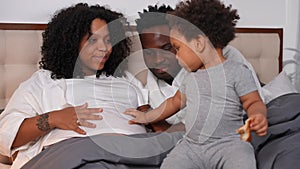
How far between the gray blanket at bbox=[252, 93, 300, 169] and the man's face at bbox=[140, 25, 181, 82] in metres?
0.46

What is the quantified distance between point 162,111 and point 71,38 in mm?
589

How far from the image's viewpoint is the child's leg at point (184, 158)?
132 centimetres

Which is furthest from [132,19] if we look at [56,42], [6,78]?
[6,78]

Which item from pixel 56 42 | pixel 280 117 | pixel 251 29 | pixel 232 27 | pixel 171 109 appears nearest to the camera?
pixel 232 27

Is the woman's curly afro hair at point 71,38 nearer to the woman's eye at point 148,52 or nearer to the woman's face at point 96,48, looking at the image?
the woman's face at point 96,48

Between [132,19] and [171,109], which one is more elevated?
[132,19]

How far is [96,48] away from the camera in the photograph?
1.85 m

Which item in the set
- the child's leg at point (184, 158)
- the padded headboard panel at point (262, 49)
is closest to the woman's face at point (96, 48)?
the child's leg at point (184, 158)

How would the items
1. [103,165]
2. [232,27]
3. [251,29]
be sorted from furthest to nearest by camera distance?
[251,29] < [232,27] < [103,165]

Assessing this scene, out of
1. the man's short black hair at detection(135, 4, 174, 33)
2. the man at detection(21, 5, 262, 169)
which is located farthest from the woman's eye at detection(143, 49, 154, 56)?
the man at detection(21, 5, 262, 169)

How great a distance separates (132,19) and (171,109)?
941mm

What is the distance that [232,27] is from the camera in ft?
4.80

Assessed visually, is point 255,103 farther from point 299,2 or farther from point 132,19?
point 299,2

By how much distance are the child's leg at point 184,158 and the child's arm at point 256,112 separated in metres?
0.21
